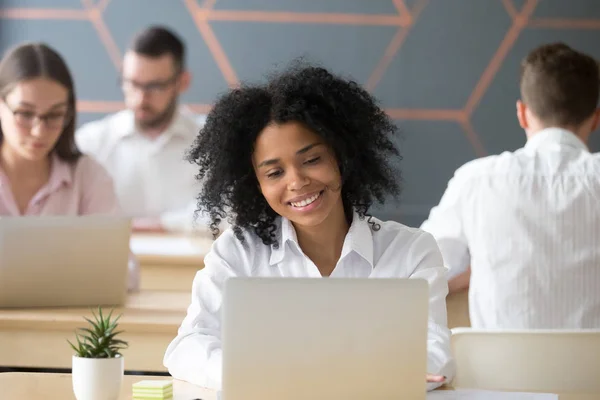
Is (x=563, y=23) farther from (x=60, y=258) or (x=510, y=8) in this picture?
(x=60, y=258)

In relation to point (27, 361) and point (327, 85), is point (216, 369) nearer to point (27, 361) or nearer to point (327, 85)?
point (327, 85)

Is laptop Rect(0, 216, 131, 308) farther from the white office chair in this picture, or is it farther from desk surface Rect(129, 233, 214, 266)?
the white office chair

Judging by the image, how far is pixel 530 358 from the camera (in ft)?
6.32

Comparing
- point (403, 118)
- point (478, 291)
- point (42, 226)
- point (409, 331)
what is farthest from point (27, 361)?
point (403, 118)

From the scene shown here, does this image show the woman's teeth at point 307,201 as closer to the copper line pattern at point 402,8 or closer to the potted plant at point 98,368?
the potted plant at point 98,368

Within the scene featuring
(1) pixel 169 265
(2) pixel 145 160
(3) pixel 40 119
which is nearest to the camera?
(3) pixel 40 119

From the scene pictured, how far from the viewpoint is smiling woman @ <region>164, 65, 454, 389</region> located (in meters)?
2.04

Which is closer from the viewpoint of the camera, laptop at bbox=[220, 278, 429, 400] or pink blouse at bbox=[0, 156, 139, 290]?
laptop at bbox=[220, 278, 429, 400]

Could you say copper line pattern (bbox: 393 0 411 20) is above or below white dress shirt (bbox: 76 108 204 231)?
above

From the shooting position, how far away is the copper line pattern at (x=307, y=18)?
5574 mm

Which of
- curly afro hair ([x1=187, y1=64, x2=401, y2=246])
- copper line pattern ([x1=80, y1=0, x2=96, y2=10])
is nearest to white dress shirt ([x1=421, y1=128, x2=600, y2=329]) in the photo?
curly afro hair ([x1=187, y1=64, x2=401, y2=246])

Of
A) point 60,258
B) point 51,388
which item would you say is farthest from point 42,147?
point 51,388

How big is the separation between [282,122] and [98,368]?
65 cm

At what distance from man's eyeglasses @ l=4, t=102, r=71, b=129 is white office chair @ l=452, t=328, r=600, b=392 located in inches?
75.1
